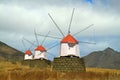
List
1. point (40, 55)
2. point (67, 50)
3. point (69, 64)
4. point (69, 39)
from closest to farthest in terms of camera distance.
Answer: point (69, 64), point (67, 50), point (69, 39), point (40, 55)

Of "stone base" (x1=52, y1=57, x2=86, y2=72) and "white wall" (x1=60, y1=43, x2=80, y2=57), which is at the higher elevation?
"white wall" (x1=60, y1=43, x2=80, y2=57)

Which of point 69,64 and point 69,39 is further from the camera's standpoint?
point 69,39

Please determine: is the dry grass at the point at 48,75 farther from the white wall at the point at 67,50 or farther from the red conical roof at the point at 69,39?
the red conical roof at the point at 69,39

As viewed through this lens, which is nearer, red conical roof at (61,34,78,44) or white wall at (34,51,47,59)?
red conical roof at (61,34,78,44)

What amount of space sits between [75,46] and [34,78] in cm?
2430

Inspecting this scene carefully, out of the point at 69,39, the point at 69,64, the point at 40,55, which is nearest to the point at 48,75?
the point at 69,64

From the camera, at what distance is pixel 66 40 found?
3703 cm

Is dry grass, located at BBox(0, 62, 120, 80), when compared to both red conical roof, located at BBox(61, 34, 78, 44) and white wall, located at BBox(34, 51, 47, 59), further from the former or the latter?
white wall, located at BBox(34, 51, 47, 59)

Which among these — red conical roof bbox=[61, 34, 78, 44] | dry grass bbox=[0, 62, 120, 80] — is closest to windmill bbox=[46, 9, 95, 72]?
red conical roof bbox=[61, 34, 78, 44]

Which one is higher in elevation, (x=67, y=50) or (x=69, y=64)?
(x=67, y=50)

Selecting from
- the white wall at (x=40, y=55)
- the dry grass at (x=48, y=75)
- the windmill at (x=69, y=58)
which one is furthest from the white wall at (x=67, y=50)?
the white wall at (x=40, y=55)

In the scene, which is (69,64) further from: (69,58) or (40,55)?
(40,55)

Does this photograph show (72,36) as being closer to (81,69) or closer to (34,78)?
(81,69)

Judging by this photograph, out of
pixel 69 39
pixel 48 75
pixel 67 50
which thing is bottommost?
pixel 48 75
